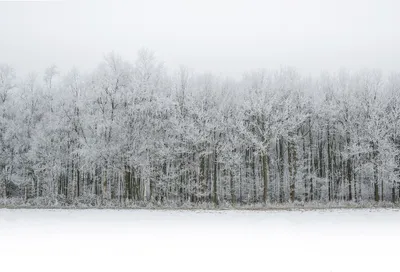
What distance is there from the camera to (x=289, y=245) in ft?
39.3

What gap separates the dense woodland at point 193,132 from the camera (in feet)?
115

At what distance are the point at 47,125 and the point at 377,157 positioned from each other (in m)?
31.3

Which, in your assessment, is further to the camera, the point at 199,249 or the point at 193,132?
the point at 193,132

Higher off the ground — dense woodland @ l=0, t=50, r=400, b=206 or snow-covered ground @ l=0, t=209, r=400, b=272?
dense woodland @ l=0, t=50, r=400, b=206

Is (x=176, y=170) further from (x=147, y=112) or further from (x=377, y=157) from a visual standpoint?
(x=377, y=157)

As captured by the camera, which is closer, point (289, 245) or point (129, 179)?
point (289, 245)

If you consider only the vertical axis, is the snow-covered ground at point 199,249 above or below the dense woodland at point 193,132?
below

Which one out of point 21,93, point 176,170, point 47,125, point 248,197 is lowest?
point 248,197

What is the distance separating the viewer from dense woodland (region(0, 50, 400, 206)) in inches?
1380

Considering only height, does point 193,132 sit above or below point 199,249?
above

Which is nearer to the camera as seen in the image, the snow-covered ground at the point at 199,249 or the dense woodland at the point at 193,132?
the snow-covered ground at the point at 199,249

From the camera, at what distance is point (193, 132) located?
115 ft

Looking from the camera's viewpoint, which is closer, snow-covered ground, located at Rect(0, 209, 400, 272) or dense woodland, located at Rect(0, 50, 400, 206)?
snow-covered ground, located at Rect(0, 209, 400, 272)

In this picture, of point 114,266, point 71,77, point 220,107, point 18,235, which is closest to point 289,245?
point 114,266
